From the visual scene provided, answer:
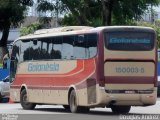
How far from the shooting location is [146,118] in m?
21.2

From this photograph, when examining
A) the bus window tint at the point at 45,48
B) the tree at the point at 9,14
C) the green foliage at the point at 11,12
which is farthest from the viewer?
the tree at the point at 9,14

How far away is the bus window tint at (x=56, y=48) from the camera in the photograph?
83.4 ft

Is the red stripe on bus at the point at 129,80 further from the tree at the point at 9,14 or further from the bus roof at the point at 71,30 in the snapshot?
the tree at the point at 9,14

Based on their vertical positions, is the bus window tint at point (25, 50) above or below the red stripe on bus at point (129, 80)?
above

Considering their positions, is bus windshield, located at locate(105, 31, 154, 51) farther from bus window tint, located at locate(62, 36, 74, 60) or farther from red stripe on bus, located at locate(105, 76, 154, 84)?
bus window tint, located at locate(62, 36, 74, 60)

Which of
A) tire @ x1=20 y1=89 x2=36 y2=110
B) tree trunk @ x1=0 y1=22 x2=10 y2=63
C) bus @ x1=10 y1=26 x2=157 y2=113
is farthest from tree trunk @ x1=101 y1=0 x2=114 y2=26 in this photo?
bus @ x1=10 y1=26 x2=157 y2=113

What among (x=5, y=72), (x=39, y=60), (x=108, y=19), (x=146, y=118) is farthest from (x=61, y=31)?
(x=108, y=19)

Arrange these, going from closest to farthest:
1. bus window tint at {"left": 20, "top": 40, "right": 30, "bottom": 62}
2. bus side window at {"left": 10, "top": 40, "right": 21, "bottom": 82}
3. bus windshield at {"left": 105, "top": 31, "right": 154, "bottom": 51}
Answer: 1. bus windshield at {"left": 105, "top": 31, "right": 154, "bottom": 51}
2. bus window tint at {"left": 20, "top": 40, "right": 30, "bottom": 62}
3. bus side window at {"left": 10, "top": 40, "right": 21, "bottom": 82}

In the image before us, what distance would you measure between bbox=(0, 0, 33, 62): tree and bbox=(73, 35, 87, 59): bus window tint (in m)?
31.9

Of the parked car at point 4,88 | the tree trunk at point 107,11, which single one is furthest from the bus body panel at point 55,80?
the tree trunk at point 107,11

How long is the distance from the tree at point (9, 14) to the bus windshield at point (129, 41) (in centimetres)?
3302

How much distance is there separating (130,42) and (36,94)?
5250mm

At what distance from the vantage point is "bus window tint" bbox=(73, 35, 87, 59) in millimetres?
23953

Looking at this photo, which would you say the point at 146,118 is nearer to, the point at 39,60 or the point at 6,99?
the point at 39,60
